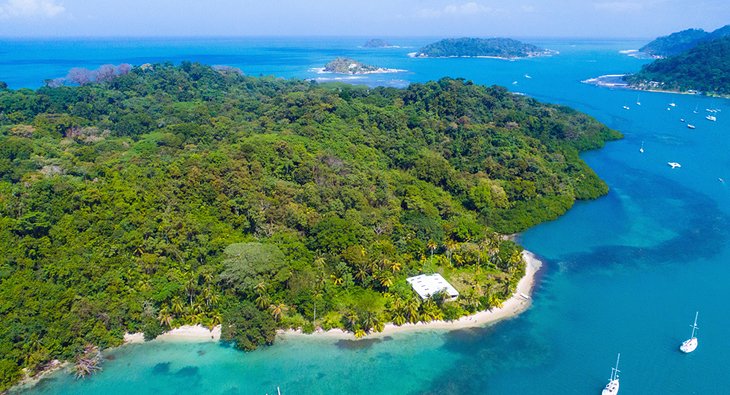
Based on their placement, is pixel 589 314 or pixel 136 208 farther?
pixel 136 208

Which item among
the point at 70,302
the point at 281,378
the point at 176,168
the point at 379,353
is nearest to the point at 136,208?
the point at 176,168

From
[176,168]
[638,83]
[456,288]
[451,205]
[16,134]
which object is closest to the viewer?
[456,288]

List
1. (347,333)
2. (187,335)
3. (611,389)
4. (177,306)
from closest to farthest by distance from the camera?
(611,389) < (187,335) < (347,333) < (177,306)

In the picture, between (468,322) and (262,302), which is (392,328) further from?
(262,302)

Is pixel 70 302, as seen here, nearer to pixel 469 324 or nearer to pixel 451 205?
pixel 469 324

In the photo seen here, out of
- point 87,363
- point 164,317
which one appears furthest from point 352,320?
point 87,363

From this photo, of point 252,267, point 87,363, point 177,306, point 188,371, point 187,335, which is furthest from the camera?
point 252,267
